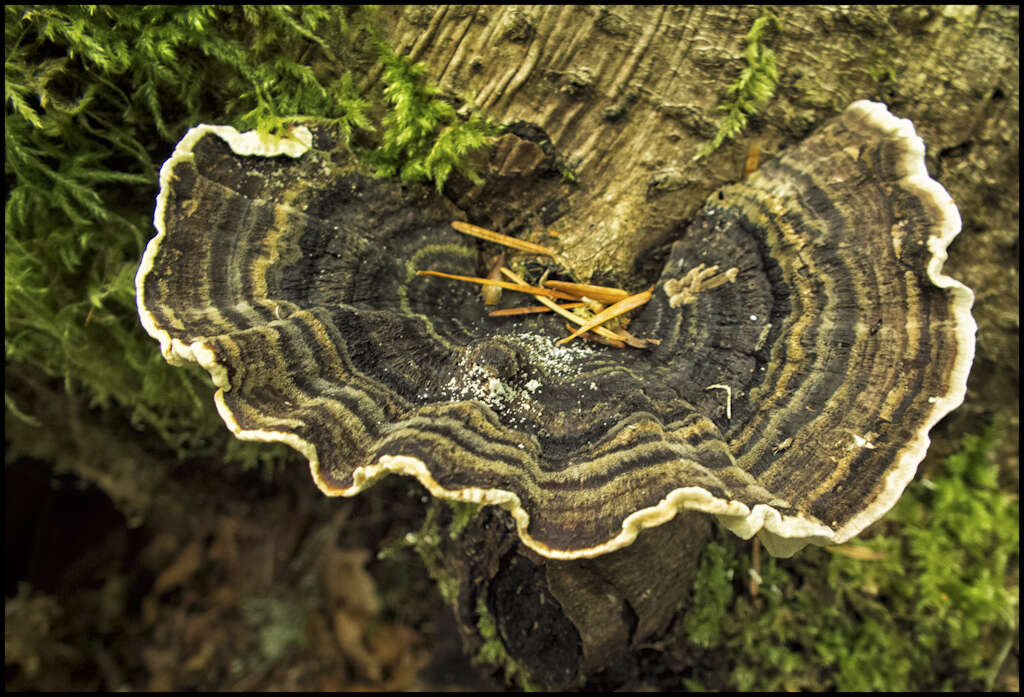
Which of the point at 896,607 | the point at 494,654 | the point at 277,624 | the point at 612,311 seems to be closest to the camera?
the point at 612,311

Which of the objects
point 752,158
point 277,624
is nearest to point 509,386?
point 752,158

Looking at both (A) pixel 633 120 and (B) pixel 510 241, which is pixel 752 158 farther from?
(B) pixel 510 241

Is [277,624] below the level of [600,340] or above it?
below

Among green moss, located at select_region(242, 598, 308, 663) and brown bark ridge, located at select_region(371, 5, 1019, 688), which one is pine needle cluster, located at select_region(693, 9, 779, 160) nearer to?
brown bark ridge, located at select_region(371, 5, 1019, 688)

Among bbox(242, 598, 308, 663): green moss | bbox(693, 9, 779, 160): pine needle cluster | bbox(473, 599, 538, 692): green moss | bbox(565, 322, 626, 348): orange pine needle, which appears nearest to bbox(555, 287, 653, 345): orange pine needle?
bbox(565, 322, 626, 348): orange pine needle

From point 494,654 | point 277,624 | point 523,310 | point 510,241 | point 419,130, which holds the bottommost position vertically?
point 277,624

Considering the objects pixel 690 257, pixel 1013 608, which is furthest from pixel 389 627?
pixel 1013 608

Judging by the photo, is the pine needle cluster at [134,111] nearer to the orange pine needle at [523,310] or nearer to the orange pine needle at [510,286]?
the orange pine needle at [510,286]
